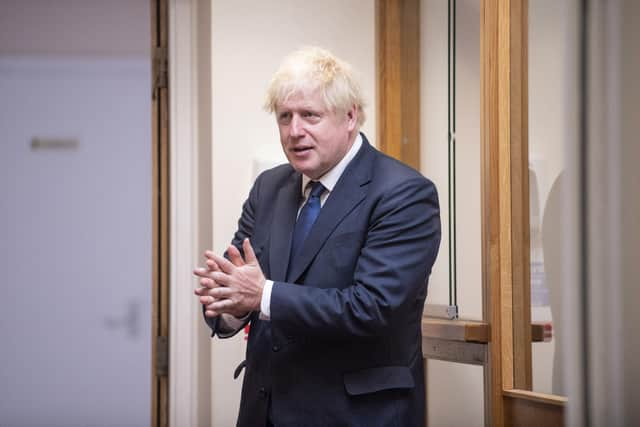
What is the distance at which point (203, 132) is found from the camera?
367cm

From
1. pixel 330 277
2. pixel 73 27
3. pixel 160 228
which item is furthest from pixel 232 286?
pixel 73 27

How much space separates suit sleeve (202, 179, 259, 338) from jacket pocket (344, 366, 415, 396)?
335 mm

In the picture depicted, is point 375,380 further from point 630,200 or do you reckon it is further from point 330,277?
point 630,200

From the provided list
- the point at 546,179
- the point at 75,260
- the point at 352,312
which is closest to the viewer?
the point at 352,312

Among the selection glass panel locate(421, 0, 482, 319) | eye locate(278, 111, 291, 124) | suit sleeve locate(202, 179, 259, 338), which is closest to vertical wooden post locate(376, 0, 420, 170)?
glass panel locate(421, 0, 482, 319)

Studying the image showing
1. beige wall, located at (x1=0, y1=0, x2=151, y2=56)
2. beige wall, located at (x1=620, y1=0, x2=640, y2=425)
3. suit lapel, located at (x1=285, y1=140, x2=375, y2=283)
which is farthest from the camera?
beige wall, located at (x1=0, y1=0, x2=151, y2=56)

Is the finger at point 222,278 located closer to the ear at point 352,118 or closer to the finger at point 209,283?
the finger at point 209,283

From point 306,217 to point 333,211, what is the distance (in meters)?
0.10

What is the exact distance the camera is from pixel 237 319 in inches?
87.3

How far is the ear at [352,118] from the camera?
223cm

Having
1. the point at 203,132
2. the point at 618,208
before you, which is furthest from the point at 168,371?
the point at 618,208

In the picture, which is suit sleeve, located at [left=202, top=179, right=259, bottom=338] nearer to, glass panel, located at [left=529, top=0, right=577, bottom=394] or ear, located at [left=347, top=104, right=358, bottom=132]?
ear, located at [left=347, top=104, right=358, bottom=132]

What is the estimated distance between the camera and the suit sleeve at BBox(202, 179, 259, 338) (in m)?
2.21

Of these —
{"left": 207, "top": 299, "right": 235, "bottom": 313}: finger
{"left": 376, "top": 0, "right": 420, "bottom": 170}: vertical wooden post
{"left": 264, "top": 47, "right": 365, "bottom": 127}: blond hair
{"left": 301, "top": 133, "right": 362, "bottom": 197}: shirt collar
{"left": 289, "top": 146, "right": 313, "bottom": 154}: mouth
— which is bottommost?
{"left": 207, "top": 299, "right": 235, "bottom": 313}: finger
